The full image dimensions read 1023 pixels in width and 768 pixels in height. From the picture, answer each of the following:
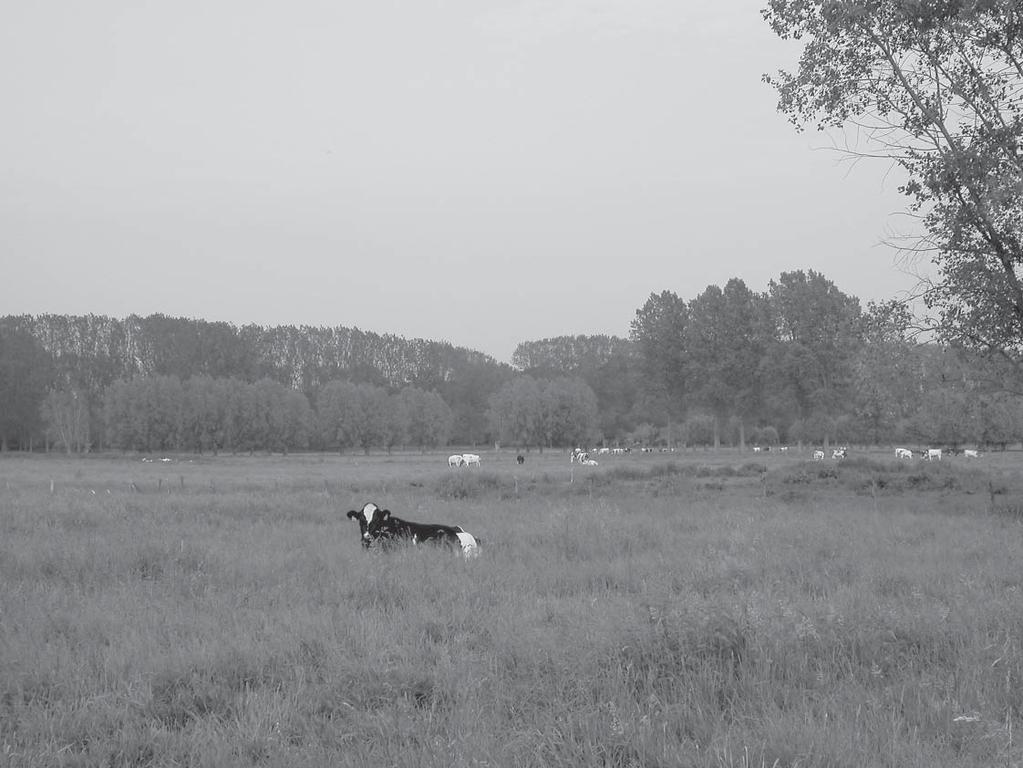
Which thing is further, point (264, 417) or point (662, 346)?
point (264, 417)

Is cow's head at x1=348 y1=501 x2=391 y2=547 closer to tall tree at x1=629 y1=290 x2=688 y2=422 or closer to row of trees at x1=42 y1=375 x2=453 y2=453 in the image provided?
tall tree at x1=629 y1=290 x2=688 y2=422

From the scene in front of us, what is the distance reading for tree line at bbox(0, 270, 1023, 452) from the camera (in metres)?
72.2

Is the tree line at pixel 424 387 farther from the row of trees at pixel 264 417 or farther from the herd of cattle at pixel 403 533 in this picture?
the herd of cattle at pixel 403 533

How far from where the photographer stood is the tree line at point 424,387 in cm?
7219

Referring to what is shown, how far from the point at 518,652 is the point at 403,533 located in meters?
7.32

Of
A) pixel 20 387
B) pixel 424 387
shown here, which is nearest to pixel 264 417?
pixel 20 387

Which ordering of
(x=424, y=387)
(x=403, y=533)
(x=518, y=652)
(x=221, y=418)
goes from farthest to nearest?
(x=424, y=387) → (x=221, y=418) → (x=403, y=533) → (x=518, y=652)

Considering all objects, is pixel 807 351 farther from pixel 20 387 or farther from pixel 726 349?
pixel 20 387

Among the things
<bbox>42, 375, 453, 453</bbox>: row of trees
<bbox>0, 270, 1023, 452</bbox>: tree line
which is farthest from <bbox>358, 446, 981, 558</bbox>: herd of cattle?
<bbox>42, 375, 453, 453</bbox>: row of trees

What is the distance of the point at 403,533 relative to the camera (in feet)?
43.5

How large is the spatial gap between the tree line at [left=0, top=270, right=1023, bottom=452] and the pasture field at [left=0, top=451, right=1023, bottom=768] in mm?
40976

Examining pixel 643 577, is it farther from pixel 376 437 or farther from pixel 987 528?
pixel 376 437

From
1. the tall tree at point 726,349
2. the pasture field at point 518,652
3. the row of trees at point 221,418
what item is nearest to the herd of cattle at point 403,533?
the pasture field at point 518,652

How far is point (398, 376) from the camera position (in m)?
125
